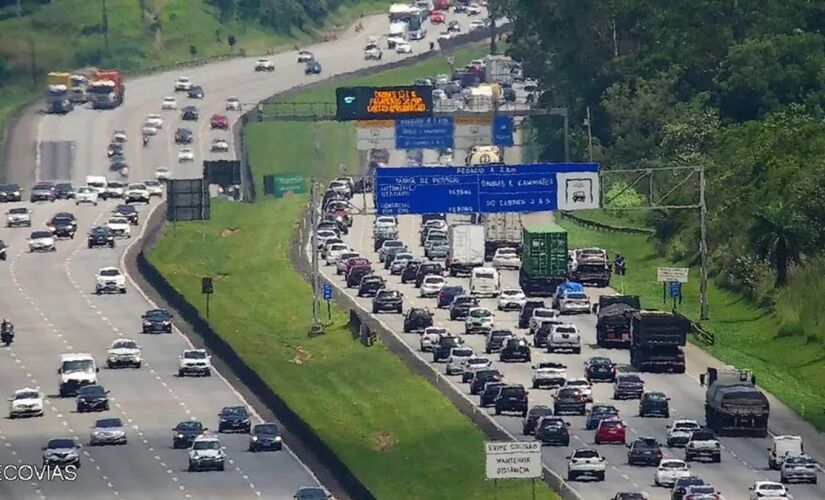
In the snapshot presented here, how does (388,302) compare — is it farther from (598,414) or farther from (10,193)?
(10,193)

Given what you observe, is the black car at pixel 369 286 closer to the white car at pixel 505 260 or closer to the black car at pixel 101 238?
the white car at pixel 505 260

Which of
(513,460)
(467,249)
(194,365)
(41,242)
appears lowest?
(194,365)

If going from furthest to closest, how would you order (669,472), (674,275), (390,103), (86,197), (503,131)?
(86,197) < (503,131) < (390,103) < (674,275) < (669,472)

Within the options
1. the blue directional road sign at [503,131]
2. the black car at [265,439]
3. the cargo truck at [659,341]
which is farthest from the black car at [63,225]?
the black car at [265,439]

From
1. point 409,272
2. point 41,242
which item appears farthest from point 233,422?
point 41,242

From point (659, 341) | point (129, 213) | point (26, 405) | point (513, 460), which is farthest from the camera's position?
point (129, 213)

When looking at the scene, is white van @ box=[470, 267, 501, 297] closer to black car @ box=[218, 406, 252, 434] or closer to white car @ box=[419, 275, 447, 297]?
white car @ box=[419, 275, 447, 297]

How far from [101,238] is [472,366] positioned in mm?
54720

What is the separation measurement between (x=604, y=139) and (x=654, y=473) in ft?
317

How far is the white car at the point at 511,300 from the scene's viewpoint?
13925 cm

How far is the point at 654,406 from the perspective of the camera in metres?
→ 108

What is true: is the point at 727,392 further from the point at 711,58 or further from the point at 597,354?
the point at 711,58

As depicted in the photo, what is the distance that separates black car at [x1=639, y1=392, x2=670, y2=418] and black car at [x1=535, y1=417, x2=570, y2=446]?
23.7ft

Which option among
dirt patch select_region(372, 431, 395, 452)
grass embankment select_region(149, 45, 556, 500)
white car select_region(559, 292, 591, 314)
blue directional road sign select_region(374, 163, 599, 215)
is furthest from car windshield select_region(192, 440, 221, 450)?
white car select_region(559, 292, 591, 314)
